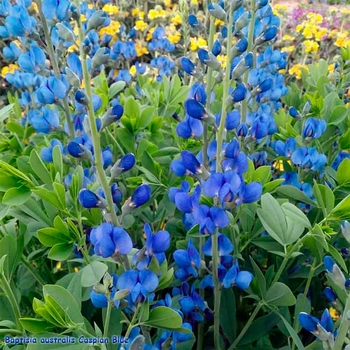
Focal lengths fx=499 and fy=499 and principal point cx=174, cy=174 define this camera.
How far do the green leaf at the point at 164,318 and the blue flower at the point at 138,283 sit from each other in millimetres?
50

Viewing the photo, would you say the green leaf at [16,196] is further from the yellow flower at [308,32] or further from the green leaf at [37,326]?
the yellow flower at [308,32]

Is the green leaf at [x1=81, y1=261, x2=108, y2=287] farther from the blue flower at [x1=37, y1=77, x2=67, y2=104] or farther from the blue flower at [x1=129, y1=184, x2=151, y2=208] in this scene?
the blue flower at [x1=37, y1=77, x2=67, y2=104]

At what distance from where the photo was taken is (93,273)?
1096 mm

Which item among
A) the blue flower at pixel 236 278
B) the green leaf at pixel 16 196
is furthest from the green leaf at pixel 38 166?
the blue flower at pixel 236 278

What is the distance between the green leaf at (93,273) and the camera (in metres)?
1.07

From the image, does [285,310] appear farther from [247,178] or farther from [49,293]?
[49,293]

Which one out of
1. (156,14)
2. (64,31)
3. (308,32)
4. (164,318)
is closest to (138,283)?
(164,318)

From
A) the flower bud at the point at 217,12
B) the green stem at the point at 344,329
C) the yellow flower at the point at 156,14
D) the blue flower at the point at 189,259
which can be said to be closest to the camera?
the green stem at the point at 344,329

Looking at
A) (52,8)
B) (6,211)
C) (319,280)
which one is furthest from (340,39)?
(6,211)

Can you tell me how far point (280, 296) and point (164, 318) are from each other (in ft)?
1.13

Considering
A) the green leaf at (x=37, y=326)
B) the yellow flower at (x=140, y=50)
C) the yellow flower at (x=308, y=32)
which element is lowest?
the yellow flower at (x=140, y=50)

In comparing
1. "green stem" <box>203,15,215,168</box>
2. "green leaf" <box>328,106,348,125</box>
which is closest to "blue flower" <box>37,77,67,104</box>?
"green stem" <box>203,15,215,168</box>

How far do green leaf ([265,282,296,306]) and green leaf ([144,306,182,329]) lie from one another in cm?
32

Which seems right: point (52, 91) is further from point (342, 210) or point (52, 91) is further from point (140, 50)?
point (140, 50)
